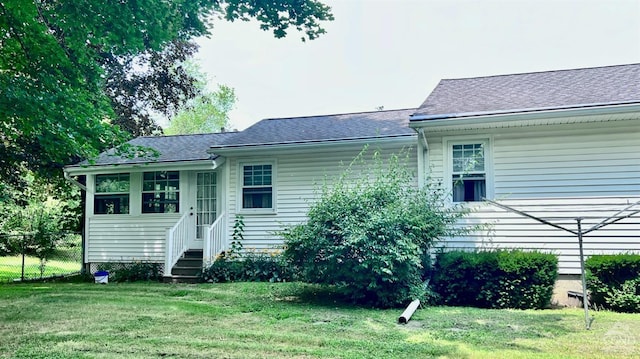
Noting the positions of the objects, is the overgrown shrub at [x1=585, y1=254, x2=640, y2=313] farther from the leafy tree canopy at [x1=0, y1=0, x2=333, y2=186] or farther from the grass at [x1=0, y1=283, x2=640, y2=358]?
the leafy tree canopy at [x1=0, y1=0, x2=333, y2=186]

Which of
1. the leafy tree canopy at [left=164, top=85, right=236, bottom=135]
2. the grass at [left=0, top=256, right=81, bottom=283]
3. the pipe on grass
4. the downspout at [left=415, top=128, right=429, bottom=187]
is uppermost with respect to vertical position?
the leafy tree canopy at [left=164, top=85, right=236, bottom=135]

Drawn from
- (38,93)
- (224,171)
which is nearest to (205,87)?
(224,171)

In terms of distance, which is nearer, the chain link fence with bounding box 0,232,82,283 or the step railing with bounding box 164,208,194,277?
the step railing with bounding box 164,208,194,277

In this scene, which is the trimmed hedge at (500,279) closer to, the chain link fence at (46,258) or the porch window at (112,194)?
the porch window at (112,194)

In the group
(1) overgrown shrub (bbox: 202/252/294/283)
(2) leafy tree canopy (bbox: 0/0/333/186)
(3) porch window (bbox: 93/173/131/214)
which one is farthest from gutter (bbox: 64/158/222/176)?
(1) overgrown shrub (bbox: 202/252/294/283)

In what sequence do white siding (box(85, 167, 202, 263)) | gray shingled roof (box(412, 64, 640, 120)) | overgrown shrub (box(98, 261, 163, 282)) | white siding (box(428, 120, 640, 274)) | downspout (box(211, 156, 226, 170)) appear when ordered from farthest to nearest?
white siding (box(85, 167, 202, 263)) < overgrown shrub (box(98, 261, 163, 282)) < downspout (box(211, 156, 226, 170)) < gray shingled roof (box(412, 64, 640, 120)) < white siding (box(428, 120, 640, 274))

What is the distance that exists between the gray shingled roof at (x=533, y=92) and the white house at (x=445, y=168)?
0.03 m

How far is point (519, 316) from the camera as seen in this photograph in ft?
22.0

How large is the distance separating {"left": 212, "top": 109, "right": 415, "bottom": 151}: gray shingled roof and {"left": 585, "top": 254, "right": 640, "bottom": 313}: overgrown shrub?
4521 mm

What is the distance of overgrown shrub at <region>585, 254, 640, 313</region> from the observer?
275 inches

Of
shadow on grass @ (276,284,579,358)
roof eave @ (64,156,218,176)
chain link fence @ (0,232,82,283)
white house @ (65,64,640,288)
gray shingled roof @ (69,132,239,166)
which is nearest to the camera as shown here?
shadow on grass @ (276,284,579,358)

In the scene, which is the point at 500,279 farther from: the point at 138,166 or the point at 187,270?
the point at 138,166

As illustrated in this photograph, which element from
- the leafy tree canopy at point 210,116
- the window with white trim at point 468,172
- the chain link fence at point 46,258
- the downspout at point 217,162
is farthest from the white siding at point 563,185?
the leafy tree canopy at point 210,116

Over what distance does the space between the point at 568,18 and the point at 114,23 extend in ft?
75.5
